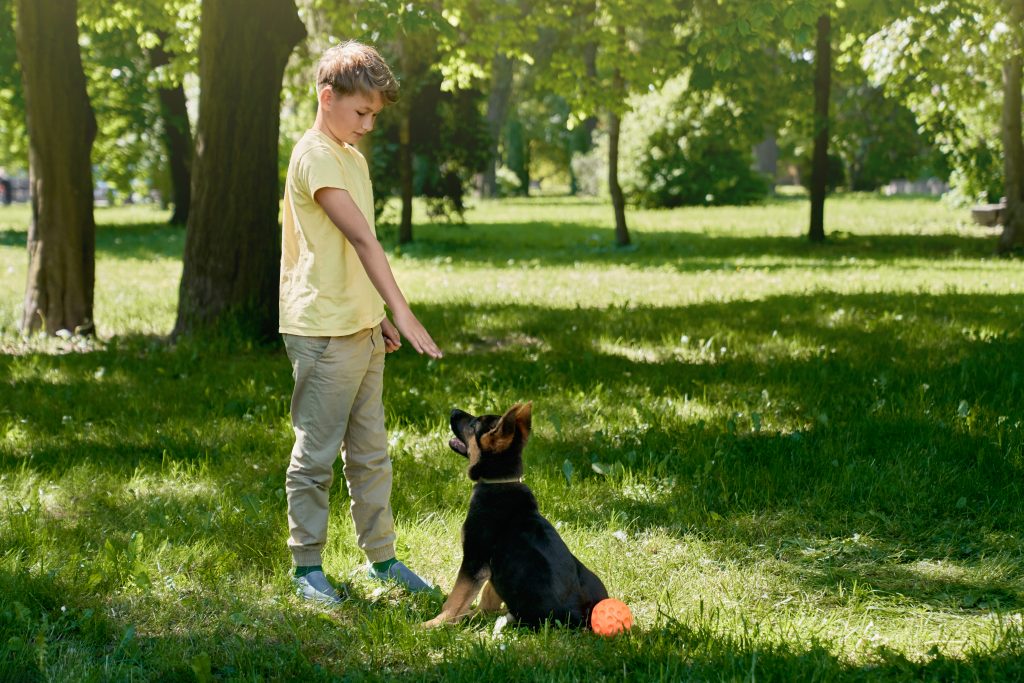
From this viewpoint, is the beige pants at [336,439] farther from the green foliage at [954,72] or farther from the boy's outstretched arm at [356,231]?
the green foliage at [954,72]

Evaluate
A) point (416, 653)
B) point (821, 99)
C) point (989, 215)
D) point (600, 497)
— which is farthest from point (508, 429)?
point (989, 215)

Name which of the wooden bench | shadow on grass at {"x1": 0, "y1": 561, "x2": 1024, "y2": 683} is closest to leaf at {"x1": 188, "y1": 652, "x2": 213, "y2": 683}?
shadow on grass at {"x1": 0, "y1": 561, "x2": 1024, "y2": 683}

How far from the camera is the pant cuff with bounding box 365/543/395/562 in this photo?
13.4 ft

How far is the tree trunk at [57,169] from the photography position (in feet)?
30.5

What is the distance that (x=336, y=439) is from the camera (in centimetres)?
387

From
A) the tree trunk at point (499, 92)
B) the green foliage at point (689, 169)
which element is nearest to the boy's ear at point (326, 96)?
the green foliage at point (689, 169)

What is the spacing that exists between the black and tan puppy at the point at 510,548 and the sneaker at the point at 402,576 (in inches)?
16.1

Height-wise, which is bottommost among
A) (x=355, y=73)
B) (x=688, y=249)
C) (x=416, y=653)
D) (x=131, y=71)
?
(x=416, y=653)

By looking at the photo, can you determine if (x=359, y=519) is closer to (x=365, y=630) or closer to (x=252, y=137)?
(x=365, y=630)

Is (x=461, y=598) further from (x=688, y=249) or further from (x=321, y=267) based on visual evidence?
(x=688, y=249)

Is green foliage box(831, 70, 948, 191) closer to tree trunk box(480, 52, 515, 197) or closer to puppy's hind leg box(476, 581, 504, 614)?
puppy's hind leg box(476, 581, 504, 614)

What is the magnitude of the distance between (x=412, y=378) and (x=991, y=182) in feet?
72.3

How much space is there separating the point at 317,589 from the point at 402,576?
0.34 meters

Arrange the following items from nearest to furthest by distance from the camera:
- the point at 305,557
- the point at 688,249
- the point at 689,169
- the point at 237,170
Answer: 1. the point at 305,557
2. the point at 237,170
3. the point at 688,249
4. the point at 689,169
